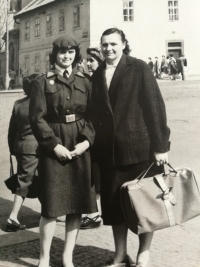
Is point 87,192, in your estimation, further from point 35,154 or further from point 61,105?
point 35,154

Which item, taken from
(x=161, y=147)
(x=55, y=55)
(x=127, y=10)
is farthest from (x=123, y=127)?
(x=127, y=10)

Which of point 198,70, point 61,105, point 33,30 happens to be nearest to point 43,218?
point 61,105

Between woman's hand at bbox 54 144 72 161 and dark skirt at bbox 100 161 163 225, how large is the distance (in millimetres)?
291

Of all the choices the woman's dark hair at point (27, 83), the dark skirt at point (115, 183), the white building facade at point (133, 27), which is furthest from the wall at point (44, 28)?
the dark skirt at point (115, 183)

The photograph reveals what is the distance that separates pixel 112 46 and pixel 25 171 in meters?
1.65

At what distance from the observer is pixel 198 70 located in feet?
12.9

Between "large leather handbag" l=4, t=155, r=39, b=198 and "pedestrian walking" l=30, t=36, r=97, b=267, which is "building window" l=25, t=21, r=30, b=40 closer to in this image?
"large leather handbag" l=4, t=155, r=39, b=198

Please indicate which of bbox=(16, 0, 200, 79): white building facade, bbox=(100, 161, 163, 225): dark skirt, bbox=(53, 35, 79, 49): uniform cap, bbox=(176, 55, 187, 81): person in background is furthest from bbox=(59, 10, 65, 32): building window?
bbox=(100, 161, 163, 225): dark skirt

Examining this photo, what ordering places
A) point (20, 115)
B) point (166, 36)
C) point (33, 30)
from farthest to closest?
point (33, 30) → point (166, 36) → point (20, 115)

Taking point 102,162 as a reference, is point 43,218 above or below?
below

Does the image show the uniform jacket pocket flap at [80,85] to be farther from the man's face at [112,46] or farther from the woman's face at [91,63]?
the woman's face at [91,63]

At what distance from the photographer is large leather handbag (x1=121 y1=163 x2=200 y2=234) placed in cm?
252

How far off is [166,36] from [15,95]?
5.34 ft

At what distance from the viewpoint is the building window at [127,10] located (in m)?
3.70
